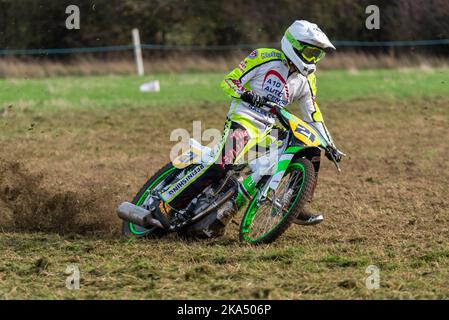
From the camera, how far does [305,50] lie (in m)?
7.79

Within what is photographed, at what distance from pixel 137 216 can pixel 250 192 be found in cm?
112

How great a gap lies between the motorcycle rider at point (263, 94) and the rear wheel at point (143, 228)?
39 centimetres

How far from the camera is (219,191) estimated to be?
8.09 meters

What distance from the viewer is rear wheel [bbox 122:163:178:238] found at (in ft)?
27.6

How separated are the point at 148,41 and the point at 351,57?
23.4ft

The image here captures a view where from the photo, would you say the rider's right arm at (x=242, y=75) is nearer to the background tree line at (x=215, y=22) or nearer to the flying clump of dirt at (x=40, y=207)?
the flying clump of dirt at (x=40, y=207)

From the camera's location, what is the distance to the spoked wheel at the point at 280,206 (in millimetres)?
7484

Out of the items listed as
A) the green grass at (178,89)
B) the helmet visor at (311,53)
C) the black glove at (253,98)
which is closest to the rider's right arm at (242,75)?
the black glove at (253,98)

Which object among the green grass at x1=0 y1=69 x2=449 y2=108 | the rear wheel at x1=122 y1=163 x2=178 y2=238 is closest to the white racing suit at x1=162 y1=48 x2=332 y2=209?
the rear wheel at x1=122 y1=163 x2=178 y2=238

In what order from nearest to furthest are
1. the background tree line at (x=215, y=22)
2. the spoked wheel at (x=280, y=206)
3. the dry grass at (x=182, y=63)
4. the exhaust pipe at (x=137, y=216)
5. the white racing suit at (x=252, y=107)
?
the spoked wheel at (x=280, y=206) < the white racing suit at (x=252, y=107) < the exhaust pipe at (x=137, y=216) < the background tree line at (x=215, y=22) < the dry grass at (x=182, y=63)

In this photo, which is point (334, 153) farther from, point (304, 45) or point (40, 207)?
point (40, 207)

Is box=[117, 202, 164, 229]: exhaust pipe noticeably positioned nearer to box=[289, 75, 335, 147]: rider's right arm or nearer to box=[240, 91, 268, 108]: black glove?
box=[240, 91, 268, 108]: black glove
